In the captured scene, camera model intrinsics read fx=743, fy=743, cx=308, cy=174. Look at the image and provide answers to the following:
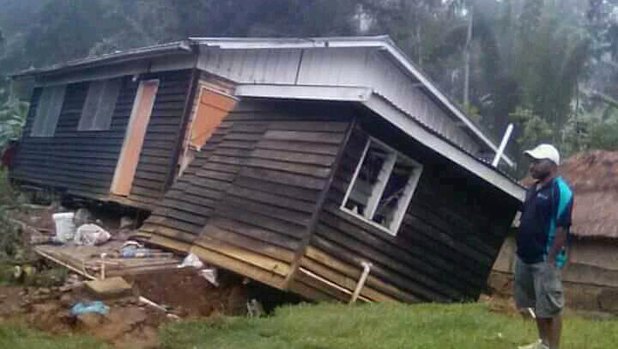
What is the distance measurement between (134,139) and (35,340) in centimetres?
889

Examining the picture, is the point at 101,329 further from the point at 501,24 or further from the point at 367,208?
the point at 501,24

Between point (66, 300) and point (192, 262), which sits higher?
point (192, 262)

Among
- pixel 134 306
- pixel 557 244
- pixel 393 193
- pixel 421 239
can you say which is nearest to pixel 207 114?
pixel 393 193

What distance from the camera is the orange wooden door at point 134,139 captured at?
14930 mm

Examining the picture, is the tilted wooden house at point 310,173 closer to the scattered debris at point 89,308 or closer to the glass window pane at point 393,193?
the glass window pane at point 393,193

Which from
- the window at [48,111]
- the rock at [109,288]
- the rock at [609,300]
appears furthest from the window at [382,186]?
the window at [48,111]

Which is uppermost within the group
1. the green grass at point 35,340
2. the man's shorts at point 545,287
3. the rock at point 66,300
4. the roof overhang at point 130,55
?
the roof overhang at point 130,55

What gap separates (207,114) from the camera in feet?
45.4

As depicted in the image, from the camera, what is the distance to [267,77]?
1437 cm

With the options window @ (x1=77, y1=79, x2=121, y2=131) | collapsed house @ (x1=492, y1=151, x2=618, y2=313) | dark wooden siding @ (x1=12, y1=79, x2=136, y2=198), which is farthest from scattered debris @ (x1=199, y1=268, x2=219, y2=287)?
window @ (x1=77, y1=79, x2=121, y2=131)

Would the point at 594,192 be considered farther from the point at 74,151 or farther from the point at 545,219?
the point at 74,151

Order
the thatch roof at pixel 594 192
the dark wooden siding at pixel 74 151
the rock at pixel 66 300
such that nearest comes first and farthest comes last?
the rock at pixel 66 300 < the thatch roof at pixel 594 192 < the dark wooden siding at pixel 74 151

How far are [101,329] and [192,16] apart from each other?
2191 cm

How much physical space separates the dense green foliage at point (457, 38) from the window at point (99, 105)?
9809mm
